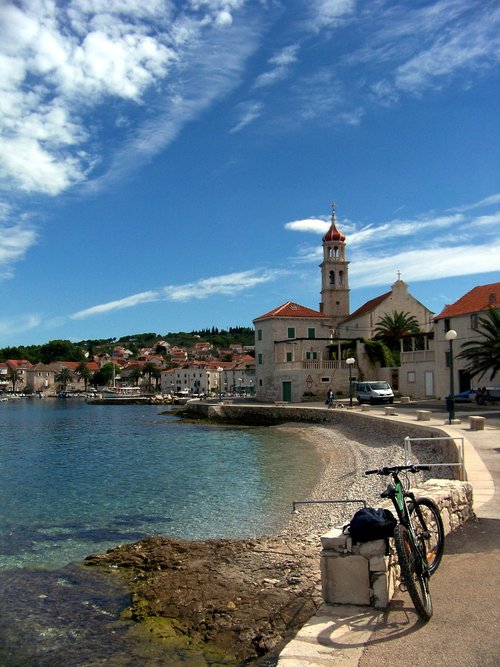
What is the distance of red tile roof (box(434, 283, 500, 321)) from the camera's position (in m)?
40.3

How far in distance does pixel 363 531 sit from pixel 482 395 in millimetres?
32183

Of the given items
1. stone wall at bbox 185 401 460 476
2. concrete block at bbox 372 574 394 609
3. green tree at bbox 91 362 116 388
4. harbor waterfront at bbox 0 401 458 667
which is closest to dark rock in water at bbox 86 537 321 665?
harbor waterfront at bbox 0 401 458 667

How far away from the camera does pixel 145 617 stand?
8.36 metres

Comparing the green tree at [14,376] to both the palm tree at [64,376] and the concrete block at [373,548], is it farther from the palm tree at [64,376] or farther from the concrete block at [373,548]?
the concrete block at [373,548]

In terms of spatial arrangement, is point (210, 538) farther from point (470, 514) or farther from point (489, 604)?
point (489, 604)

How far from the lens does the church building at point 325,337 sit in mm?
51188

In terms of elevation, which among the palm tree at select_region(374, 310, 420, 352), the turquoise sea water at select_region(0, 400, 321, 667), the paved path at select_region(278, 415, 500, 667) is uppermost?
the palm tree at select_region(374, 310, 420, 352)

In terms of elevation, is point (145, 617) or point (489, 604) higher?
point (489, 604)

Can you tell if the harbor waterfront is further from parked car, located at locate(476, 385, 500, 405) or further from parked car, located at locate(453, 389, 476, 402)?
parked car, located at locate(476, 385, 500, 405)

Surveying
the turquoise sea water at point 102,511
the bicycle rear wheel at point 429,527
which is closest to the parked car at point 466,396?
the turquoise sea water at point 102,511

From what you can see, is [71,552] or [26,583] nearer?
[26,583]

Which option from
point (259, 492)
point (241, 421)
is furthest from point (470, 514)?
point (241, 421)

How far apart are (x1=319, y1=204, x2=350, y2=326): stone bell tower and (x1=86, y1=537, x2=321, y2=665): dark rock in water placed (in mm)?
56169

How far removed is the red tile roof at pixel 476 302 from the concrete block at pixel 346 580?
36.6 metres
